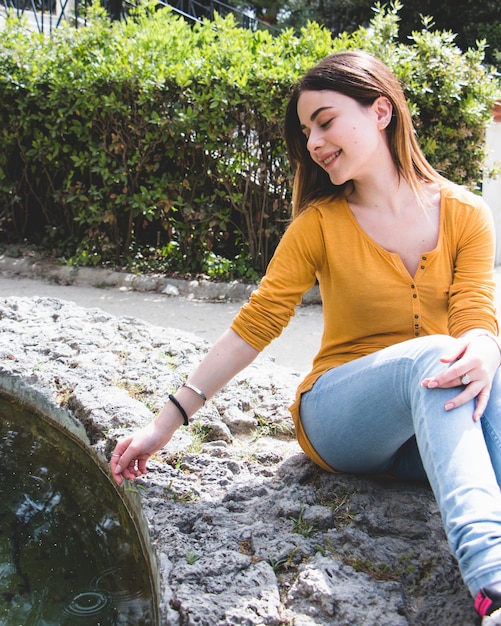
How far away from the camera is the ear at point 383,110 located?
2.25m

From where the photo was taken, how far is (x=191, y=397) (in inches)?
82.0

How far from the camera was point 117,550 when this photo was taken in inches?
90.2

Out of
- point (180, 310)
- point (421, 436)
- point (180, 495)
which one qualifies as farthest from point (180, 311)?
point (421, 436)

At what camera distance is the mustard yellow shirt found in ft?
7.20

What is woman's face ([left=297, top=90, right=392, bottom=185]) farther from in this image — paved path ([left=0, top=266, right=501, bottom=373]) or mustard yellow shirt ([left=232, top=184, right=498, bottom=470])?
paved path ([left=0, top=266, right=501, bottom=373])

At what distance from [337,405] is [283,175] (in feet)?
14.0

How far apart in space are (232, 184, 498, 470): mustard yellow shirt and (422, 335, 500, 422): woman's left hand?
0.31m

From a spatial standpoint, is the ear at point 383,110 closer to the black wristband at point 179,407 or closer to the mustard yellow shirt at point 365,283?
the mustard yellow shirt at point 365,283

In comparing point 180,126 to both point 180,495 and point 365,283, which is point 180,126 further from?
point 180,495

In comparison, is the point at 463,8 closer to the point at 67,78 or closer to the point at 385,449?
the point at 67,78

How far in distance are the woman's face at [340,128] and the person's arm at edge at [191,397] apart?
0.62m

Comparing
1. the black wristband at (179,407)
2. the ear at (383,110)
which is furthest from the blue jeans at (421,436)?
A: the ear at (383,110)

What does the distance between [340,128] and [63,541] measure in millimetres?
1610

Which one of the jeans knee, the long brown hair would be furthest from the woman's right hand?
the long brown hair
